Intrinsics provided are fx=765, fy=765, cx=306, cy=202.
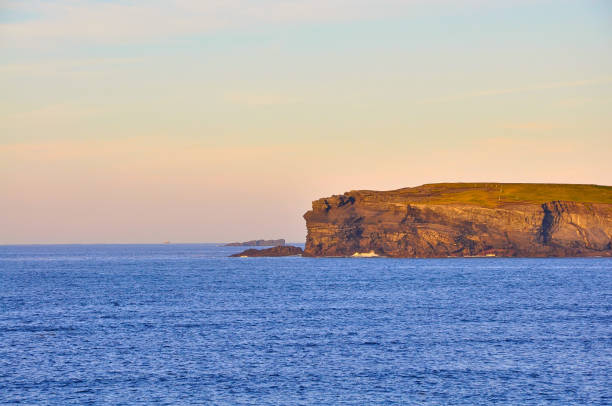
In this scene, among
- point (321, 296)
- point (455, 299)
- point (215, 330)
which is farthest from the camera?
point (321, 296)

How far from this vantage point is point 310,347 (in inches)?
2251

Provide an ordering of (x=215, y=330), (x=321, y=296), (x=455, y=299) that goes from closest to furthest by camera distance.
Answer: (x=215, y=330) < (x=455, y=299) < (x=321, y=296)

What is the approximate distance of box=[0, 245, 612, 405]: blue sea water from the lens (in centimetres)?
4309

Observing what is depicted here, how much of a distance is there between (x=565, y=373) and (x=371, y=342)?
1617 centimetres

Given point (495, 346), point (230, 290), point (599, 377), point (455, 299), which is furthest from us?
point (230, 290)

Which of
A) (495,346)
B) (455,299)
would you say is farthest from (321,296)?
(495,346)

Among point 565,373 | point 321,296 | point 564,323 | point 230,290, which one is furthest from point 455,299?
point 565,373

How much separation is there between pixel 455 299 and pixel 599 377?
153ft

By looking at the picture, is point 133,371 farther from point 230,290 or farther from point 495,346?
point 230,290

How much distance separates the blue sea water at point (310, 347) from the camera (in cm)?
4309

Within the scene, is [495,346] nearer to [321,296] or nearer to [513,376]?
[513,376]

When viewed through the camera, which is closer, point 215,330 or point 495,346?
point 495,346

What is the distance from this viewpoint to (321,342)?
5947cm

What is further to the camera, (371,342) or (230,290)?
(230,290)
